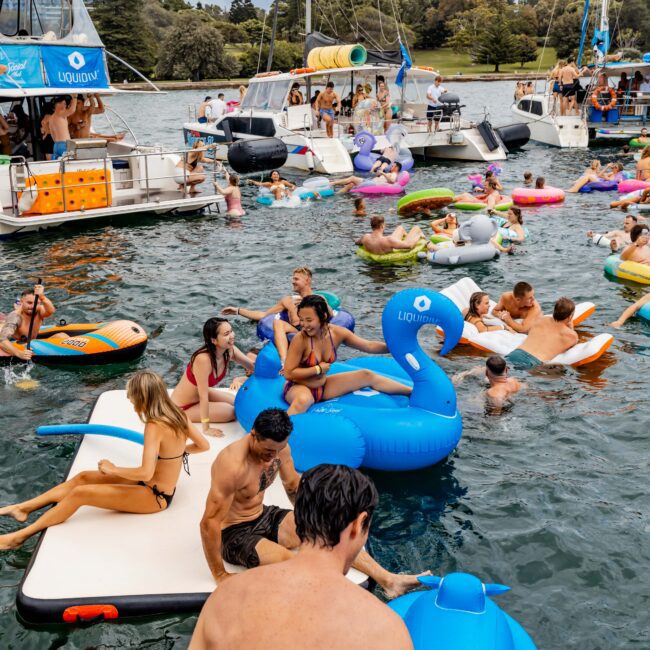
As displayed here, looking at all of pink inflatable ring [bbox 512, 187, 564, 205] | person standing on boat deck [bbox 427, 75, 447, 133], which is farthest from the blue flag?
pink inflatable ring [bbox 512, 187, 564, 205]

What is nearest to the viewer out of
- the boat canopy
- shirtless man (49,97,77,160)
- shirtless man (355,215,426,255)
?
shirtless man (355,215,426,255)

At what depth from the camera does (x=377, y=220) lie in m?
14.1

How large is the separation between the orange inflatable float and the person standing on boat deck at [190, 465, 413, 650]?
7.07m

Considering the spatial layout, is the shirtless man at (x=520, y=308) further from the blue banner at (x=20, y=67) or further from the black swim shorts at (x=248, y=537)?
the blue banner at (x=20, y=67)

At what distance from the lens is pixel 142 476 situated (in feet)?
18.8

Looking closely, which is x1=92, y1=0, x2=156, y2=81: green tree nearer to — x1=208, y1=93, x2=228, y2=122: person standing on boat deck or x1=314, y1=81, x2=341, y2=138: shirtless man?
x1=208, y1=93, x2=228, y2=122: person standing on boat deck

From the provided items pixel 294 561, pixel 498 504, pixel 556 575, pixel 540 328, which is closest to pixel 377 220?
pixel 540 328

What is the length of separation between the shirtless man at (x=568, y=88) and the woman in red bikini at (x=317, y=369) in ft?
79.3

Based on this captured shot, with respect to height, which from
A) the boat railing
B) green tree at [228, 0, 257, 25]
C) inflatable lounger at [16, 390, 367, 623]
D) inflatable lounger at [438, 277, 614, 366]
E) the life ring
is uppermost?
green tree at [228, 0, 257, 25]

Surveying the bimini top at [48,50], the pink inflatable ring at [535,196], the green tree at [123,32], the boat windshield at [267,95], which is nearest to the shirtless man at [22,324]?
the bimini top at [48,50]

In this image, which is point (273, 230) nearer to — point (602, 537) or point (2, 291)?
point (2, 291)

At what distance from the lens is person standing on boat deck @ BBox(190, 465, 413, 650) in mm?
2535

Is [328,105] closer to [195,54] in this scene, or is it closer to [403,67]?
[403,67]

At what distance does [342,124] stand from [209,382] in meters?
19.2
